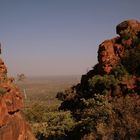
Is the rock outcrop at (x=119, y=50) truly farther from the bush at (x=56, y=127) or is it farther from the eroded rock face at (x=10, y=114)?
the eroded rock face at (x=10, y=114)

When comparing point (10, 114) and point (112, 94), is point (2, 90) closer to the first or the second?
point (10, 114)

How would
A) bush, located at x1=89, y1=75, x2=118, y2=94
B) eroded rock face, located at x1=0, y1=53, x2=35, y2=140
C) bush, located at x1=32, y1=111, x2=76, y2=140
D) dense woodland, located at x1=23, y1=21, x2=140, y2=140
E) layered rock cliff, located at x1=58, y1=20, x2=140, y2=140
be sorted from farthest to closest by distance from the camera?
bush, located at x1=89, y1=75, x2=118, y2=94 < bush, located at x1=32, y1=111, x2=76, y2=140 < dense woodland, located at x1=23, y1=21, x2=140, y2=140 < layered rock cliff, located at x1=58, y1=20, x2=140, y2=140 < eroded rock face, located at x1=0, y1=53, x2=35, y2=140

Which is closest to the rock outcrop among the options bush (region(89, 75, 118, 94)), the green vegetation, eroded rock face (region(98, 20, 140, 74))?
eroded rock face (region(98, 20, 140, 74))

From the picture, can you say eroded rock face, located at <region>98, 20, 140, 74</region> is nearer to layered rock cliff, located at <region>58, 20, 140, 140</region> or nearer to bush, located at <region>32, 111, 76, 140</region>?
layered rock cliff, located at <region>58, 20, 140, 140</region>

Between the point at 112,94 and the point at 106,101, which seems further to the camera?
the point at 112,94

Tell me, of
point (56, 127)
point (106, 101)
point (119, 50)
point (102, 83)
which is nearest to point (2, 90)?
point (56, 127)

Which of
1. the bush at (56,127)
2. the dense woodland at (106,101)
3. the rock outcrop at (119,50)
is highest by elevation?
the rock outcrop at (119,50)

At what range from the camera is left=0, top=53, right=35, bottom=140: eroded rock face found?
77.0 feet

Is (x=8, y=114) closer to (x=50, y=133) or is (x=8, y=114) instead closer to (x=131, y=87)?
(x=50, y=133)

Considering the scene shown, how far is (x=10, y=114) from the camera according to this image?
82.9 feet

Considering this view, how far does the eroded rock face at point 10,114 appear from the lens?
23.5 m

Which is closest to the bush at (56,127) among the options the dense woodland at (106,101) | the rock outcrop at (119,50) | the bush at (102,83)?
the dense woodland at (106,101)

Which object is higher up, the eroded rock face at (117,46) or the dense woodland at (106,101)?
the eroded rock face at (117,46)

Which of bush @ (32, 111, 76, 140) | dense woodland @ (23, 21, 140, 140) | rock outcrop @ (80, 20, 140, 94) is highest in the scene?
rock outcrop @ (80, 20, 140, 94)
